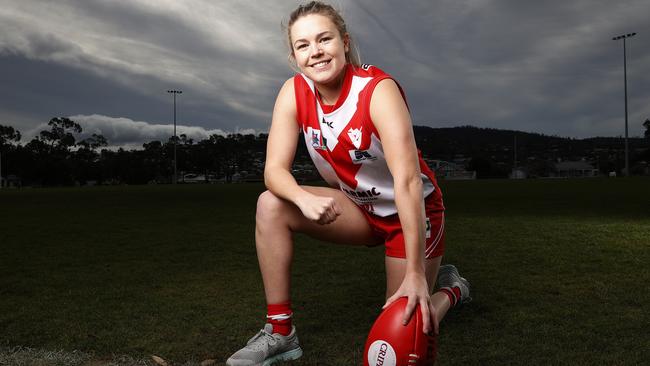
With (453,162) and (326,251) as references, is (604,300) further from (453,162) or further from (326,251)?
(453,162)

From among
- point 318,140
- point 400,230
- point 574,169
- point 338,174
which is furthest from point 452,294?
point 574,169

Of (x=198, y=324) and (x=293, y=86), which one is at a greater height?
(x=293, y=86)

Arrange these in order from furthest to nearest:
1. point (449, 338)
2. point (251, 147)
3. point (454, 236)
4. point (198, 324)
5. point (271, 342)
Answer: point (251, 147) < point (454, 236) < point (198, 324) < point (449, 338) < point (271, 342)

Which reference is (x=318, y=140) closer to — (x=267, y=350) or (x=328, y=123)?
(x=328, y=123)

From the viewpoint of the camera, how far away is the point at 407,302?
2.20 metres

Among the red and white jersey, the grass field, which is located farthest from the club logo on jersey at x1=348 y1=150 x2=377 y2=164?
the grass field

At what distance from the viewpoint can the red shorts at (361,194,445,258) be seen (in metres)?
2.92

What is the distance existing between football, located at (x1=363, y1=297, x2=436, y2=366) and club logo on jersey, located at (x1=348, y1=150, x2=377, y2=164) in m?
0.77

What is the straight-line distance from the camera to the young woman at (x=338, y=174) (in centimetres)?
237

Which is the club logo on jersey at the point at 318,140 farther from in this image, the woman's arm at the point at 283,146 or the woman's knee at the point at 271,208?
the woman's knee at the point at 271,208

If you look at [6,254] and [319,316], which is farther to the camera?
[6,254]

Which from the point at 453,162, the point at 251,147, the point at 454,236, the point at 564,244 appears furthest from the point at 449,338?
the point at 453,162

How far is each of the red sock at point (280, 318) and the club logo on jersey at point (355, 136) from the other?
0.90 metres

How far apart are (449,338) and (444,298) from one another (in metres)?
0.22
